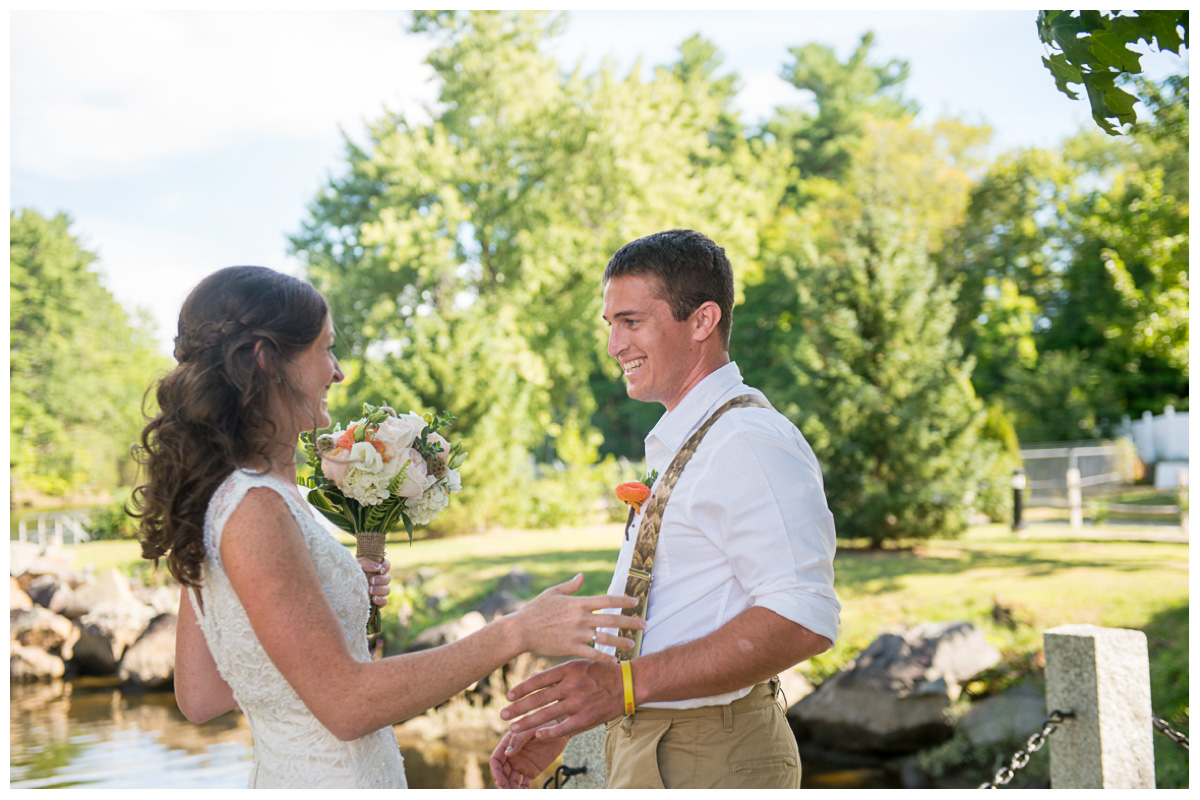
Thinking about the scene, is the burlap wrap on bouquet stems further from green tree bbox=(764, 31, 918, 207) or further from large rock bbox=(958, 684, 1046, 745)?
green tree bbox=(764, 31, 918, 207)

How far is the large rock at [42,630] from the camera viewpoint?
48.2ft

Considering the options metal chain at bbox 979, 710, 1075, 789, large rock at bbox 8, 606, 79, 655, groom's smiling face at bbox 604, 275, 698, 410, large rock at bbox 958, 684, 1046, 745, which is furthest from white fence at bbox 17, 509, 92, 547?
groom's smiling face at bbox 604, 275, 698, 410

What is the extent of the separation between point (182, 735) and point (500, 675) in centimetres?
409

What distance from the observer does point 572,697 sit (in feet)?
7.49

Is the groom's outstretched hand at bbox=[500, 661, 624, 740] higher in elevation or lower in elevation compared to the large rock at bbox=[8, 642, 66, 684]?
higher

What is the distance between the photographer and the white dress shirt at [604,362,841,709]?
2234mm

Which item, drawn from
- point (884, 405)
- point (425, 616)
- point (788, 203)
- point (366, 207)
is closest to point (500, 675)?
point (425, 616)

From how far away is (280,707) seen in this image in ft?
7.50

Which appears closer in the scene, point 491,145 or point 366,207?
point 491,145

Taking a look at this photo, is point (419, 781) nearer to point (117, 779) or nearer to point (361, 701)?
point (117, 779)

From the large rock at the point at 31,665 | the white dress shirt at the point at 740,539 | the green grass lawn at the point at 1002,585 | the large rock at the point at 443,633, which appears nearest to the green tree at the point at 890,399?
the green grass lawn at the point at 1002,585

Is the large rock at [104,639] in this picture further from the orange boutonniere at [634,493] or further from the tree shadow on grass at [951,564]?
the orange boutonniere at [634,493]

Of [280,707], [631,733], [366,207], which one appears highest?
[366,207]

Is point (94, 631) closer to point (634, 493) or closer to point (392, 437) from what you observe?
point (392, 437)
